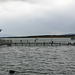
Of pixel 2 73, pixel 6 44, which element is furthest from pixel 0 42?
pixel 2 73

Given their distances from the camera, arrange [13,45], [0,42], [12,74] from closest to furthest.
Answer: [12,74] < [0,42] < [13,45]

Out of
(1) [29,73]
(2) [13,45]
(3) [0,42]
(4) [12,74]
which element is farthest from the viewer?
(2) [13,45]

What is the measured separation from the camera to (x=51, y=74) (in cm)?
2669

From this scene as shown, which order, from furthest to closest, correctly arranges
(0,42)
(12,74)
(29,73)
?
(0,42) → (29,73) → (12,74)

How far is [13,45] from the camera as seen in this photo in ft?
337

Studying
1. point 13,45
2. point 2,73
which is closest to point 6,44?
point 13,45

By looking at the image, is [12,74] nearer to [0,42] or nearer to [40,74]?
[40,74]

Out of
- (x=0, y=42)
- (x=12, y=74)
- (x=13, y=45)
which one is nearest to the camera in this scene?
(x=12, y=74)

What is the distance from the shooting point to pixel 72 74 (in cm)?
2684

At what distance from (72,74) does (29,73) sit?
6.35m

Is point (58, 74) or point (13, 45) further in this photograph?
point (13, 45)

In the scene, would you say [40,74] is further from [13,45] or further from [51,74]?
[13,45]

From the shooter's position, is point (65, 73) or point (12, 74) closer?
point (12, 74)

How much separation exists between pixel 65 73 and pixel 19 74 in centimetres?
692
